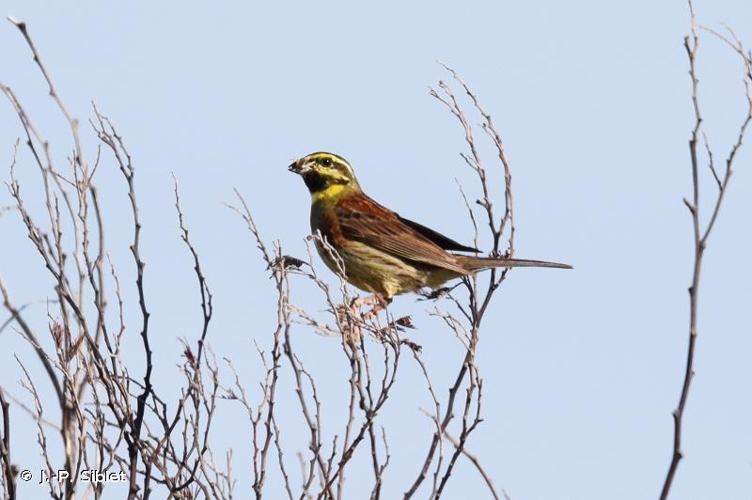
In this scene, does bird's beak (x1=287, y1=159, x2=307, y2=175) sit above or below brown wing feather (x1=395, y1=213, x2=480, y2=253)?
above

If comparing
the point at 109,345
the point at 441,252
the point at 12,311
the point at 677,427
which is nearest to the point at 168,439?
the point at 109,345

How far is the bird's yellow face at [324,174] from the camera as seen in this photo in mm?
10242

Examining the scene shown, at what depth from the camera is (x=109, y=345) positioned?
582 centimetres

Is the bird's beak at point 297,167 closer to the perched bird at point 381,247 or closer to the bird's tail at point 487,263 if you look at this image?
the perched bird at point 381,247

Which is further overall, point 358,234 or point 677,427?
point 358,234

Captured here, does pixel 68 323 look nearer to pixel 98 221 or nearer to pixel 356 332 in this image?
pixel 98 221

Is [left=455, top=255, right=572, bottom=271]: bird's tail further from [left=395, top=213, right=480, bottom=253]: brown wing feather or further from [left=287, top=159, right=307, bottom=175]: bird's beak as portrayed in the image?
[left=287, top=159, right=307, bottom=175]: bird's beak

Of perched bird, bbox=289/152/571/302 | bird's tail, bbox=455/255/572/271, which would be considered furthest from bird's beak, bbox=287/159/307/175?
bird's tail, bbox=455/255/572/271

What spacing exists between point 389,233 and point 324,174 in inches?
39.2

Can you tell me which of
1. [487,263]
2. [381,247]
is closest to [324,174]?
[381,247]

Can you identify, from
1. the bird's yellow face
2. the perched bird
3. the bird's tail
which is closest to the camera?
the bird's tail

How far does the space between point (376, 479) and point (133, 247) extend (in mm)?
1673

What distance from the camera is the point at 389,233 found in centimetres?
976

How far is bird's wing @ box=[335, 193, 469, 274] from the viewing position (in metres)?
9.41
